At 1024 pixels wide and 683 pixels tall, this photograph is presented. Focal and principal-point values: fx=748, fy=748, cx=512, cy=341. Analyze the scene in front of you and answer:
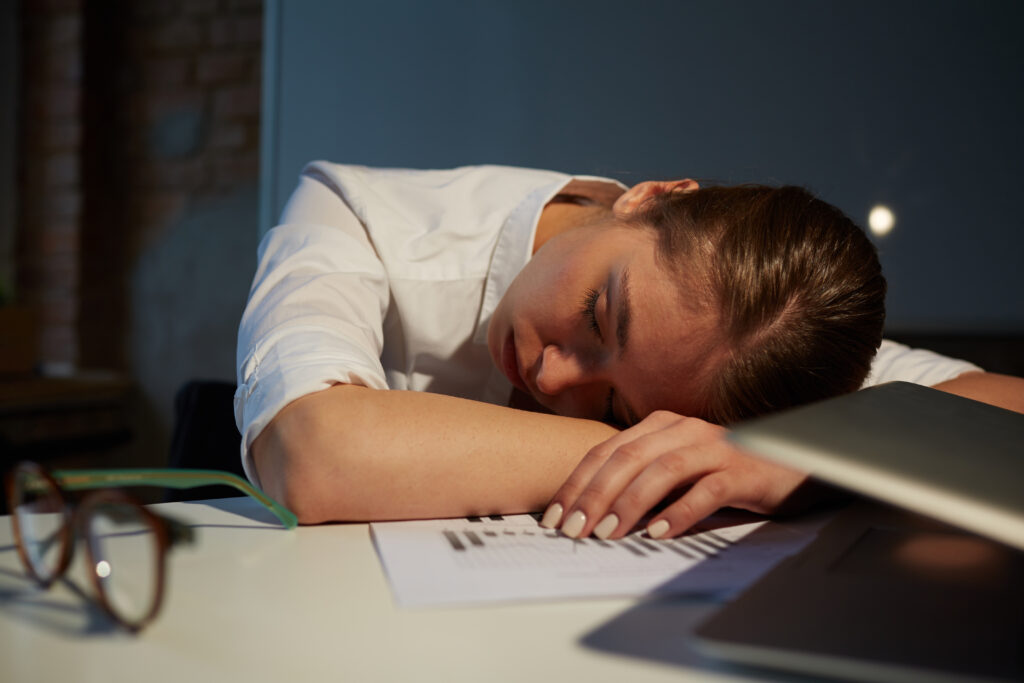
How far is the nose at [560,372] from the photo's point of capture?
0.72 metres

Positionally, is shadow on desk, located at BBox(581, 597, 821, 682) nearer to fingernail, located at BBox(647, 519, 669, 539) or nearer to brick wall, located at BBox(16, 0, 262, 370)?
fingernail, located at BBox(647, 519, 669, 539)

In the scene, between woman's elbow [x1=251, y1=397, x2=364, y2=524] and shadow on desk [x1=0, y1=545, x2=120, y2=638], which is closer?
shadow on desk [x1=0, y1=545, x2=120, y2=638]

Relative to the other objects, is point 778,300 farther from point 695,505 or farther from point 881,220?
point 881,220

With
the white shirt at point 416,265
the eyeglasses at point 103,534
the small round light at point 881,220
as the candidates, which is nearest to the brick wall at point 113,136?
the white shirt at point 416,265

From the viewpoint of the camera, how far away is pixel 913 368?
972 millimetres

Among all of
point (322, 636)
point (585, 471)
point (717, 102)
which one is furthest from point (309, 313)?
point (717, 102)

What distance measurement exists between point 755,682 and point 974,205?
1399mm

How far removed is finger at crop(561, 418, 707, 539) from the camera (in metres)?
0.51

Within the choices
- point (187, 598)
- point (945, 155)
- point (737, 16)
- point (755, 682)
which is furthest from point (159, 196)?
point (755, 682)

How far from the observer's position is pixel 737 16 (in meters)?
1.50

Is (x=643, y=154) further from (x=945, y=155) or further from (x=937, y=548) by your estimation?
(x=937, y=548)

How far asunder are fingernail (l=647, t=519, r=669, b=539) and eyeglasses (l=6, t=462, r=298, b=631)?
0.30m

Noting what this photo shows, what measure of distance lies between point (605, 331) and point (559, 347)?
0.07m

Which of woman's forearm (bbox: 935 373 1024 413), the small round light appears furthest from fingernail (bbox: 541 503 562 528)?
the small round light
